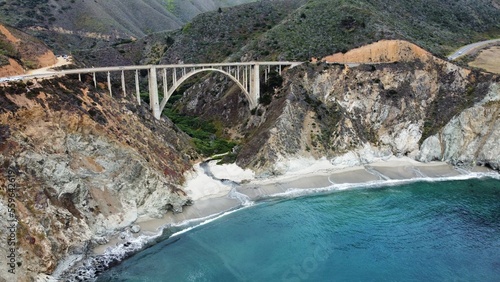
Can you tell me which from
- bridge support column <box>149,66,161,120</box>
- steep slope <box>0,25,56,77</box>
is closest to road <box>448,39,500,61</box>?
bridge support column <box>149,66,161,120</box>

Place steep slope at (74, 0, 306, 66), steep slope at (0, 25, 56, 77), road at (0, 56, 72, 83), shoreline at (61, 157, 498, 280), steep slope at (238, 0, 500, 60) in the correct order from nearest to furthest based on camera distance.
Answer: road at (0, 56, 72, 83)
shoreline at (61, 157, 498, 280)
steep slope at (0, 25, 56, 77)
steep slope at (238, 0, 500, 60)
steep slope at (74, 0, 306, 66)

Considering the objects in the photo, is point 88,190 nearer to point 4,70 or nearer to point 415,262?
point 4,70

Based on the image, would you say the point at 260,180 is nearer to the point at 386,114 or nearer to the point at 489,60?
the point at 386,114

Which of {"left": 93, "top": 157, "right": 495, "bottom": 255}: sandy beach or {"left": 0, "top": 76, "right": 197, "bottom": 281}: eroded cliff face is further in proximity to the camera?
{"left": 93, "top": 157, "right": 495, "bottom": 255}: sandy beach

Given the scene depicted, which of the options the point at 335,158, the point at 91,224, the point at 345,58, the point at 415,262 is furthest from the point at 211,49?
the point at 415,262

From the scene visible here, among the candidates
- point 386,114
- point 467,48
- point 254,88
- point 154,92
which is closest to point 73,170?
point 154,92

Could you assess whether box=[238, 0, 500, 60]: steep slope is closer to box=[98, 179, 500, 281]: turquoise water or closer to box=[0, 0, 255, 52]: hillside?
box=[98, 179, 500, 281]: turquoise water
